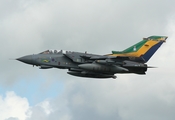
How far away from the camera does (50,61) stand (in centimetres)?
4509

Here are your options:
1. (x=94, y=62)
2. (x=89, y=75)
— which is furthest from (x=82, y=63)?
(x=89, y=75)

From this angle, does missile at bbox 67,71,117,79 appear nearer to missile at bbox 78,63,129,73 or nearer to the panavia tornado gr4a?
the panavia tornado gr4a

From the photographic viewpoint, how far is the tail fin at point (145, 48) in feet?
157

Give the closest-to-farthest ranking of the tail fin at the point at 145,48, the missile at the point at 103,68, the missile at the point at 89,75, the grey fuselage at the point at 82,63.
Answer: the missile at the point at 103,68, the grey fuselage at the point at 82,63, the missile at the point at 89,75, the tail fin at the point at 145,48

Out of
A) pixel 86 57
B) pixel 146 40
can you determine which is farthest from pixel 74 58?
pixel 146 40

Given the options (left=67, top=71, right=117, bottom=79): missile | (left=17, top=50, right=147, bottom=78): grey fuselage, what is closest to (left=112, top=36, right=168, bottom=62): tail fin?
(left=17, top=50, right=147, bottom=78): grey fuselage

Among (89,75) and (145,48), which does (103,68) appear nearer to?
(89,75)

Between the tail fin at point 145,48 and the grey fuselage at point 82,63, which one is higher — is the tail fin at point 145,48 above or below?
above

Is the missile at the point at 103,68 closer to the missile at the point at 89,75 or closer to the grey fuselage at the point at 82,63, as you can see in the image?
the grey fuselage at the point at 82,63

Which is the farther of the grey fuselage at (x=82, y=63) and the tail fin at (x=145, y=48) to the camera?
the tail fin at (x=145, y=48)

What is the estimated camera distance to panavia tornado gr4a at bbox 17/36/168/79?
45.0 metres

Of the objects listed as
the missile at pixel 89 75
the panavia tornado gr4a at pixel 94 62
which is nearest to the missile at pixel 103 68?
the panavia tornado gr4a at pixel 94 62

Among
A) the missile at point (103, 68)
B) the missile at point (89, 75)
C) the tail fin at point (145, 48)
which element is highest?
the tail fin at point (145, 48)

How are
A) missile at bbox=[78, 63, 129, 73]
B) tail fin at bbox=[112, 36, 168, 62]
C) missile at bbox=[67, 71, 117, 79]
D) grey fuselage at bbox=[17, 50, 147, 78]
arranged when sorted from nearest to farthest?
missile at bbox=[78, 63, 129, 73]
grey fuselage at bbox=[17, 50, 147, 78]
missile at bbox=[67, 71, 117, 79]
tail fin at bbox=[112, 36, 168, 62]
